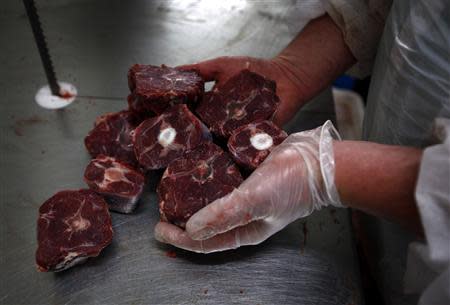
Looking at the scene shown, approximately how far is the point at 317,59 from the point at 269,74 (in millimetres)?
292

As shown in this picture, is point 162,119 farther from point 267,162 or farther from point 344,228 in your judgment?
point 344,228

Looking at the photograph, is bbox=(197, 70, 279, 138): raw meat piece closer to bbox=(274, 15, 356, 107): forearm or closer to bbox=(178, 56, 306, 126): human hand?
bbox=(178, 56, 306, 126): human hand

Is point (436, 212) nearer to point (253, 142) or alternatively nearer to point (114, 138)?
point (253, 142)

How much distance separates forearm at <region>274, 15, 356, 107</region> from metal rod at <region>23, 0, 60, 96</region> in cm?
135

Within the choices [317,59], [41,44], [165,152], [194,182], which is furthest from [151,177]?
[317,59]

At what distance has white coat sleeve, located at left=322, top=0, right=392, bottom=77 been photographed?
2336 mm

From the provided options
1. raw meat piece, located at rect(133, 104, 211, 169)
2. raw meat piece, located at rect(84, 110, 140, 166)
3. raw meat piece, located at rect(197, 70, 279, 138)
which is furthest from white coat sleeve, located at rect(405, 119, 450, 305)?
raw meat piece, located at rect(84, 110, 140, 166)

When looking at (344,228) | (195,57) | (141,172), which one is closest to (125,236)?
(141,172)

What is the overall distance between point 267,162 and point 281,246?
1.62ft

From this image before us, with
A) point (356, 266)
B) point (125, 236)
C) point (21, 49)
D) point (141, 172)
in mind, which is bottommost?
point (356, 266)

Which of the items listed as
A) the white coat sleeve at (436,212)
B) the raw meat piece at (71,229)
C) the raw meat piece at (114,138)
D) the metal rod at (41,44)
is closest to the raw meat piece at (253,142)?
the raw meat piece at (114,138)

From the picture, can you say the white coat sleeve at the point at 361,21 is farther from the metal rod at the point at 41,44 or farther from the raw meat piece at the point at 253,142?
the metal rod at the point at 41,44

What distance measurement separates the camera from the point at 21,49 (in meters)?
3.07

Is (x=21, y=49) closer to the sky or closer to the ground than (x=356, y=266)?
closer to the sky
